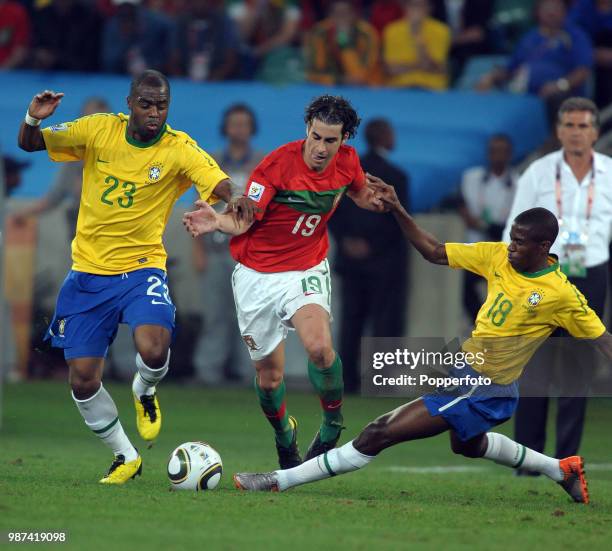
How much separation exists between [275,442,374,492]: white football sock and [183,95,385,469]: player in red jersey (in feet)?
2.45

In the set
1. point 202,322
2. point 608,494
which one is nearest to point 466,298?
point 202,322

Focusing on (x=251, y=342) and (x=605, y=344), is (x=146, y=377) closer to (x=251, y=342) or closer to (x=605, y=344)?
(x=251, y=342)

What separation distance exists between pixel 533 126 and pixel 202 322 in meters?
4.26

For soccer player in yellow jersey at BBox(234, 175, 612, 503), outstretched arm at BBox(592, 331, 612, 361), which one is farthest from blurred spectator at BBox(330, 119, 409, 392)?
outstretched arm at BBox(592, 331, 612, 361)

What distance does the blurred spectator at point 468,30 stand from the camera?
18172 mm

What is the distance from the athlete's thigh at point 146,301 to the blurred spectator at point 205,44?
9.54 meters

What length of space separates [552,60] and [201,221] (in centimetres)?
907

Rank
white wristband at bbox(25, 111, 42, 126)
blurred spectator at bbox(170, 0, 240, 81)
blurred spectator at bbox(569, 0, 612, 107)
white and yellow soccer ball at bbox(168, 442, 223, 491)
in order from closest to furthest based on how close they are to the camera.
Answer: white and yellow soccer ball at bbox(168, 442, 223, 491)
white wristband at bbox(25, 111, 42, 126)
blurred spectator at bbox(569, 0, 612, 107)
blurred spectator at bbox(170, 0, 240, 81)

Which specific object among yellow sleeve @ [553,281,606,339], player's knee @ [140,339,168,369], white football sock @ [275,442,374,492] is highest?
yellow sleeve @ [553,281,606,339]

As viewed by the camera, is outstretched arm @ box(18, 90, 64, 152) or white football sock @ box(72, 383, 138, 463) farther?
white football sock @ box(72, 383, 138, 463)

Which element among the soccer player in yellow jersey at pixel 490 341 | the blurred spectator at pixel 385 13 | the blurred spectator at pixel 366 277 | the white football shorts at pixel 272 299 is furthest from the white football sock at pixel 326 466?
the blurred spectator at pixel 385 13

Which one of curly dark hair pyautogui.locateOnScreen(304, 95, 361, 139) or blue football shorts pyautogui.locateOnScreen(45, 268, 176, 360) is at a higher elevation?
curly dark hair pyautogui.locateOnScreen(304, 95, 361, 139)

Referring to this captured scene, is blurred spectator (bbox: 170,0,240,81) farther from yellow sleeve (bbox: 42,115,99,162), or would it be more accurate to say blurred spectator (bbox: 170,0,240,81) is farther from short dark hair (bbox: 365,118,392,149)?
yellow sleeve (bbox: 42,115,99,162)

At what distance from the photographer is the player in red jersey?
9125 mm
